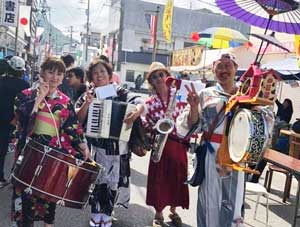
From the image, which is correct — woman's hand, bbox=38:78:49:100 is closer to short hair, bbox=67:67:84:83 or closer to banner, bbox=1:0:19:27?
short hair, bbox=67:67:84:83

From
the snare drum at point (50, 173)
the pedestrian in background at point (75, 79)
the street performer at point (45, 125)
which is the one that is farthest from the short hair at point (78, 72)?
the snare drum at point (50, 173)

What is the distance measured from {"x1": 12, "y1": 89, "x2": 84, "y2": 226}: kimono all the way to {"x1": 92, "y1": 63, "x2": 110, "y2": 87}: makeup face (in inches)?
23.9

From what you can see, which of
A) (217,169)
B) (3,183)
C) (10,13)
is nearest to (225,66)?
(217,169)

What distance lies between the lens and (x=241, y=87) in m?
2.74

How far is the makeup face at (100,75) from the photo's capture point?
3773mm

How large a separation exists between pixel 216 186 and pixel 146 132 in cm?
124

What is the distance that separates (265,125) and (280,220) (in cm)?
300

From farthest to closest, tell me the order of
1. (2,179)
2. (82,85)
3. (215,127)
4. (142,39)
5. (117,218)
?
(142,39), (2,179), (82,85), (117,218), (215,127)

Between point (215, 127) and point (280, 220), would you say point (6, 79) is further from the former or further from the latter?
point (280, 220)

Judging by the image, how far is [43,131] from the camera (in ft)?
10.2

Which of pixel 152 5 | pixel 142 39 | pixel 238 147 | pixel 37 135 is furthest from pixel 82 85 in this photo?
pixel 152 5

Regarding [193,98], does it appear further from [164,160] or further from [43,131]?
[164,160]

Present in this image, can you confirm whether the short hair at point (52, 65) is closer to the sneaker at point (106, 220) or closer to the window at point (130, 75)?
the sneaker at point (106, 220)

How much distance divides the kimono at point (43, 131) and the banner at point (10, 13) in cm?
1179
